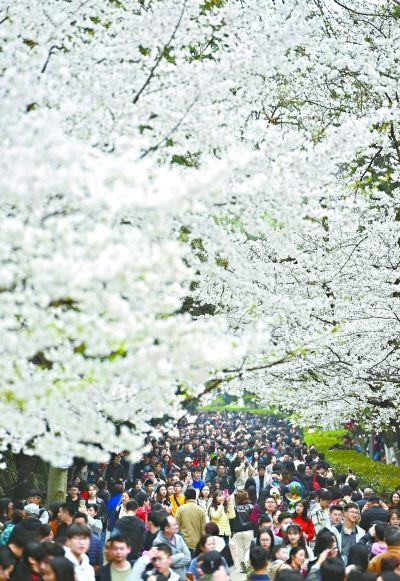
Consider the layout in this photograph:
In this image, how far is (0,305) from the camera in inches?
182

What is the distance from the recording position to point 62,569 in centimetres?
578

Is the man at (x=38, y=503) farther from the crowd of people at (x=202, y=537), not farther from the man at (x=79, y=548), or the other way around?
the man at (x=79, y=548)

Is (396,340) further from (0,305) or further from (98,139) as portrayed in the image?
(0,305)

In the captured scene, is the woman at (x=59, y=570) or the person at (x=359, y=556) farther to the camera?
the person at (x=359, y=556)

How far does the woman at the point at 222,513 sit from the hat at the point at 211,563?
16.2ft

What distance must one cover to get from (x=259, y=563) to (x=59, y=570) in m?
2.00

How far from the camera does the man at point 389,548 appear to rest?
725 cm

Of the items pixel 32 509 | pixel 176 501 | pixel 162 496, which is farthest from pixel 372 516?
pixel 32 509

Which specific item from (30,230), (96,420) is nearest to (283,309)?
(96,420)

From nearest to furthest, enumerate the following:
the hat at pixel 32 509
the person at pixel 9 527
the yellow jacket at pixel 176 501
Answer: the person at pixel 9 527 → the hat at pixel 32 509 → the yellow jacket at pixel 176 501

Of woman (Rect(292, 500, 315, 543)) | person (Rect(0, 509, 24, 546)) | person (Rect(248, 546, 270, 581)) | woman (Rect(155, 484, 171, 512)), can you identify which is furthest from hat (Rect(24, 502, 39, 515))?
person (Rect(248, 546, 270, 581))

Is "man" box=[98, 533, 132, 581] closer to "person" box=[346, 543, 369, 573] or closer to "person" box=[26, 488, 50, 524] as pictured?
"person" box=[346, 543, 369, 573]

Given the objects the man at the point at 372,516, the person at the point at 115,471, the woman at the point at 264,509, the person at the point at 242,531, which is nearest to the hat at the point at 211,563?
the man at the point at 372,516

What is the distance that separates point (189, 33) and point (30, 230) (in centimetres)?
369
